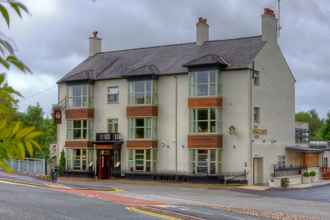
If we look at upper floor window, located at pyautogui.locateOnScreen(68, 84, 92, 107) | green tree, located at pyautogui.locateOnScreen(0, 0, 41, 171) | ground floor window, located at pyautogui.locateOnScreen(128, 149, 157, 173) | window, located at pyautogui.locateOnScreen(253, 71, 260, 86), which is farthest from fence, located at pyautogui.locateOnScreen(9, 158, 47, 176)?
green tree, located at pyautogui.locateOnScreen(0, 0, 41, 171)

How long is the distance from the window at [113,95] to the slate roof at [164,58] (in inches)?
45.5

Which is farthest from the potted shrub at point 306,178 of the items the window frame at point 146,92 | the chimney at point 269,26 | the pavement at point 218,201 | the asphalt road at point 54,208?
the asphalt road at point 54,208

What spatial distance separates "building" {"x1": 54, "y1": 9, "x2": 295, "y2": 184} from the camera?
151 ft

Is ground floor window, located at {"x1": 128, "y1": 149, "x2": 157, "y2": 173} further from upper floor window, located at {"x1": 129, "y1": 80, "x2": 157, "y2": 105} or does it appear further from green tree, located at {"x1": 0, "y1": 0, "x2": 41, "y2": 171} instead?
green tree, located at {"x1": 0, "y1": 0, "x2": 41, "y2": 171}

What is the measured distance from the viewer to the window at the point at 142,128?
49.4 metres

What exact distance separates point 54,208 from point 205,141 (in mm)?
24597

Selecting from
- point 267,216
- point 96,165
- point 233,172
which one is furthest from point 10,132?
point 96,165

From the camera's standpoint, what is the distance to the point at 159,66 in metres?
51.2

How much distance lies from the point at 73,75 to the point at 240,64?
16.3m

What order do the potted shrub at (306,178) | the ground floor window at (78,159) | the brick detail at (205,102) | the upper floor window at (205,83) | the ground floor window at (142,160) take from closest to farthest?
1. the brick detail at (205,102)
2. the upper floor window at (205,83)
3. the ground floor window at (142,160)
4. the potted shrub at (306,178)
5. the ground floor window at (78,159)

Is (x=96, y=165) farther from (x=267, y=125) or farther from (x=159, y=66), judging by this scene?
(x=267, y=125)

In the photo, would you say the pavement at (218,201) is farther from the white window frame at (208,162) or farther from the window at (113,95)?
the window at (113,95)

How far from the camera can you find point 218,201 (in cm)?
3194

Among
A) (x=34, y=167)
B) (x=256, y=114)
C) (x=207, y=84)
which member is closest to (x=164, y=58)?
(x=207, y=84)
